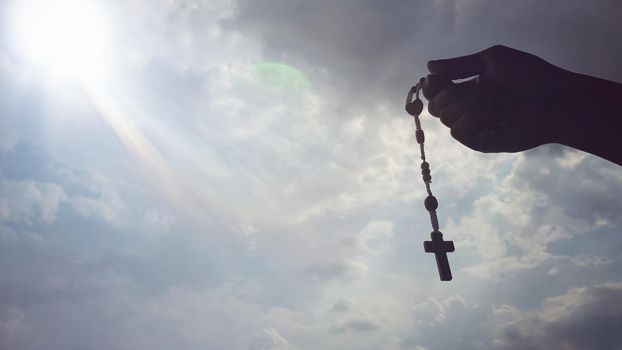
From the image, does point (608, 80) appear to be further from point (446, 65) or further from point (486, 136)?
point (446, 65)

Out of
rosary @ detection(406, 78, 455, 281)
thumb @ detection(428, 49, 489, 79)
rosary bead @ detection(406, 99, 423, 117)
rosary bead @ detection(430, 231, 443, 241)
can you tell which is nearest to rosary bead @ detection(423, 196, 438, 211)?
rosary @ detection(406, 78, 455, 281)

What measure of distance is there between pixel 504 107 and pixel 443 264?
459 centimetres

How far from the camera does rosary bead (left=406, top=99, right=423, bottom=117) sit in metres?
8.76

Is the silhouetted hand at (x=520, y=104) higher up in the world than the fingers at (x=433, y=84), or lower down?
lower down

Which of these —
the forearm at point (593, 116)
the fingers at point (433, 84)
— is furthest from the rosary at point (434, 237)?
the forearm at point (593, 116)

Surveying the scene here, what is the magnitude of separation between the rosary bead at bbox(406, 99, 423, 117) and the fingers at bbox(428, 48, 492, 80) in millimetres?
2212

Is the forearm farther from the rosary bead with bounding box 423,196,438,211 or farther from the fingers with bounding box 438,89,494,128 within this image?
the rosary bead with bounding box 423,196,438,211

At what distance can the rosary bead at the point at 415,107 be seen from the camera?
8.76 metres

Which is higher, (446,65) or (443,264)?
(446,65)

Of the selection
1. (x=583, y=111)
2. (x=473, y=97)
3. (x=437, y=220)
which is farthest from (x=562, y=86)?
(x=437, y=220)

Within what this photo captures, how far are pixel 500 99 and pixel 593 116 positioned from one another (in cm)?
110

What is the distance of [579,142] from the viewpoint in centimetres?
568

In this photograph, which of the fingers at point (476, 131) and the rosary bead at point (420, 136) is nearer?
the fingers at point (476, 131)

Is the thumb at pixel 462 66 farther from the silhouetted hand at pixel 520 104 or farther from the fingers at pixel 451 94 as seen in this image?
the fingers at pixel 451 94
